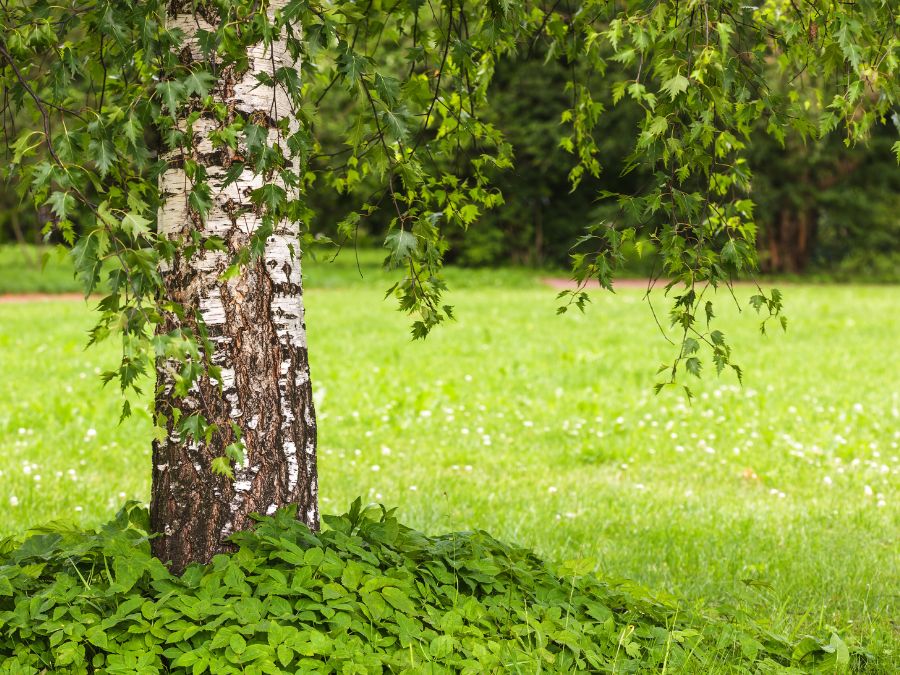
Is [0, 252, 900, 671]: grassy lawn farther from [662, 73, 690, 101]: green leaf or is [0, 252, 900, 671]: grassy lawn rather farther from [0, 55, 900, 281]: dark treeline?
[0, 55, 900, 281]: dark treeline

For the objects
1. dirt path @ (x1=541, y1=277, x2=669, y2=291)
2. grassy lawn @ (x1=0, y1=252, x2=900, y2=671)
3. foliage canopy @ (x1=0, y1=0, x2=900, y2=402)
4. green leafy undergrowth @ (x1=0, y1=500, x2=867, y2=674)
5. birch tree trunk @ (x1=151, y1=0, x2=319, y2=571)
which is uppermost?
foliage canopy @ (x1=0, y1=0, x2=900, y2=402)

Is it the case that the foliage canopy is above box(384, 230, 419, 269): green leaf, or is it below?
above

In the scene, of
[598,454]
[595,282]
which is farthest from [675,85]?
[595,282]

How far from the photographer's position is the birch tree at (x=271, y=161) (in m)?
2.07

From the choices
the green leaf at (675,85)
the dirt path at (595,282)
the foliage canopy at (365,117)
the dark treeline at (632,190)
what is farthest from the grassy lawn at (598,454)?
the dark treeline at (632,190)

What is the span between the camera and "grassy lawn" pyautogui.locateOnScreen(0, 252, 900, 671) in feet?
14.5

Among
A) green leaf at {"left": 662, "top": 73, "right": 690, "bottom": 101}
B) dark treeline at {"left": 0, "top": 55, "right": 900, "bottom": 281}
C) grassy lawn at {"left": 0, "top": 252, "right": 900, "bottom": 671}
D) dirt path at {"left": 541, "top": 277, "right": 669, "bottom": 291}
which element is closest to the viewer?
green leaf at {"left": 662, "top": 73, "right": 690, "bottom": 101}

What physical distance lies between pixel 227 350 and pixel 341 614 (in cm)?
92

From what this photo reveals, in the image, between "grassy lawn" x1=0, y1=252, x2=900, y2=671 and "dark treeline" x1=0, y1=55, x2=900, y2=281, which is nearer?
"grassy lawn" x1=0, y1=252, x2=900, y2=671

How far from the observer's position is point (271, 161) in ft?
7.13

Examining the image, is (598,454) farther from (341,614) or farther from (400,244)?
(400,244)

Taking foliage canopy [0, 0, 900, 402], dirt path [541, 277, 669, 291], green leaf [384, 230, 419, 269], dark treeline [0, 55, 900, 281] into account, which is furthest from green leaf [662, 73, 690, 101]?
dark treeline [0, 55, 900, 281]

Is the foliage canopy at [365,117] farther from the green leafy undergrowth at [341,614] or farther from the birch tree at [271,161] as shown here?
the green leafy undergrowth at [341,614]

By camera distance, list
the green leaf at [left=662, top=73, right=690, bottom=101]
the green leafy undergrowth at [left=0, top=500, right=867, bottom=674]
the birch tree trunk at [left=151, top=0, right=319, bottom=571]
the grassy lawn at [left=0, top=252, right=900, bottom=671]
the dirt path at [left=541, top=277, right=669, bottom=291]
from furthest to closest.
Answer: the dirt path at [left=541, top=277, right=669, bottom=291]
the grassy lawn at [left=0, top=252, right=900, bottom=671]
the birch tree trunk at [left=151, top=0, right=319, bottom=571]
the green leafy undergrowth at [left=0, top=500, right=867, bottom=674]
the green leaf at [left=662, top=73, right=690, bottom=101]
